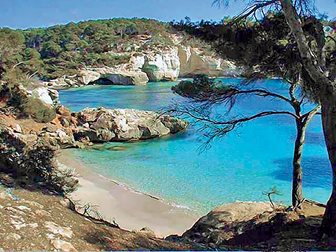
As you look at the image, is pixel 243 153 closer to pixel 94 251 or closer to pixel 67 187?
pixel 67 187

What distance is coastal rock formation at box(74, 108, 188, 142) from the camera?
64.3 ft

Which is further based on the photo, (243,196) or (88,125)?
(88,125)

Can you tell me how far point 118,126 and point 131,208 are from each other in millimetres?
10209

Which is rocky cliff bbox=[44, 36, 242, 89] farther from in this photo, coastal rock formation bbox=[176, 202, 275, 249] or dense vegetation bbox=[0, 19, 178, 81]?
coastal rock formation bbox=[176, 202, 275, 249]

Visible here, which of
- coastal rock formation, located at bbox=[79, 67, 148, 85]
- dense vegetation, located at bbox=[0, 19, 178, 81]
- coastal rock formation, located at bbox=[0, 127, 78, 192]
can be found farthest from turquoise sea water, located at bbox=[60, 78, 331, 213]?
coastal rock formation, located at bbox=[79, 67, 148, 85]

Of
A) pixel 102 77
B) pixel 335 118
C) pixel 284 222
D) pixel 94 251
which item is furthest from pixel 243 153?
pixel 102 77

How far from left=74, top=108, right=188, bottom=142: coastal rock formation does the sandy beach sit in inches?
271

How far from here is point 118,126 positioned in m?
19.9

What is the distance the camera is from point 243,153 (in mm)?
17047

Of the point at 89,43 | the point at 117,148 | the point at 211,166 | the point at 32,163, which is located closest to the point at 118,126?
the point at 117,148

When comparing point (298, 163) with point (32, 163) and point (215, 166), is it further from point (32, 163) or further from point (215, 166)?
point (215, 166)

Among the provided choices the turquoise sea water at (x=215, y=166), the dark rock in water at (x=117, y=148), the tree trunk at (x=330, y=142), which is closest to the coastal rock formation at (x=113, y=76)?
the turquoise sea water at (x=215, y=166)

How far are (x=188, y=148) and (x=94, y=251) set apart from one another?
1542 cm

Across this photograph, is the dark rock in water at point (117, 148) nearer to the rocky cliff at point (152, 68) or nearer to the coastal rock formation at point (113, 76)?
the rocky cliff at point (152, 68)
